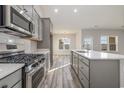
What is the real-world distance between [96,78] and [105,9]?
584 cm

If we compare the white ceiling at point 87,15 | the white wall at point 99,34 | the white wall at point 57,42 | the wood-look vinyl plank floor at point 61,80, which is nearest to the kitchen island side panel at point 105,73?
the wood-look vinyl plank floor at point 61,80

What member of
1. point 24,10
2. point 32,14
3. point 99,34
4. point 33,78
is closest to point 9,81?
point 33,78

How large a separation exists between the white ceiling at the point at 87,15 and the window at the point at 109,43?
1893 millimetres

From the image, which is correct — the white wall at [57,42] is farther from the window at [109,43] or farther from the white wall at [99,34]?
the window at [109,43]

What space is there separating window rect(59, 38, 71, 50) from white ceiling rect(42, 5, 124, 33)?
14.8 feet

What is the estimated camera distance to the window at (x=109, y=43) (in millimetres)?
10836

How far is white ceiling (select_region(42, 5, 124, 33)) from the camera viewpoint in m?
7.09

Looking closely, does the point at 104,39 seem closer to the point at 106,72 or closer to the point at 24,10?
the point at 106,72

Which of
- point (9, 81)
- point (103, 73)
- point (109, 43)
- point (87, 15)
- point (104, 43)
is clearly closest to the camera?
point (9, 81)

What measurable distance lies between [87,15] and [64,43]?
6198 mm

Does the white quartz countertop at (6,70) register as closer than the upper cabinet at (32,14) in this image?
Yes

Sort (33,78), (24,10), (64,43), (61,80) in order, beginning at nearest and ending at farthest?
1. (33,78)
2. (24,10)
3. (61,80)
4. (64,43)

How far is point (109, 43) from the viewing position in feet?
36.1

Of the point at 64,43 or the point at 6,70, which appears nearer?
the point at 6,70
